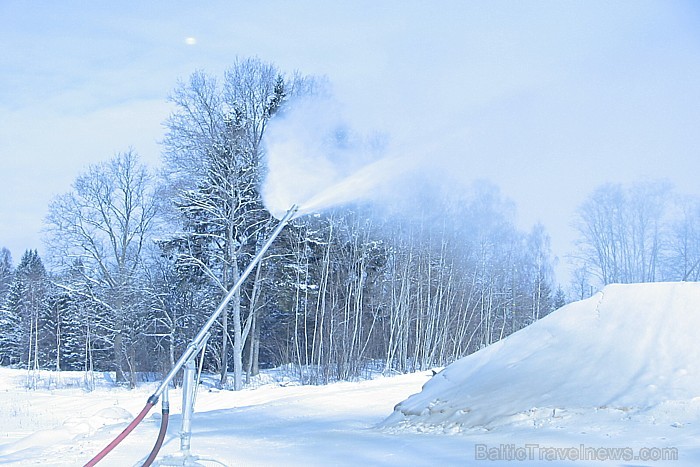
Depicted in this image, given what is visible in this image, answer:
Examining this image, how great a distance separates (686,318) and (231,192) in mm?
17553

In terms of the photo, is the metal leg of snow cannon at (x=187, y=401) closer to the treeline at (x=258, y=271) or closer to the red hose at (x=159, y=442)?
the red hose at (x=159, y=442)

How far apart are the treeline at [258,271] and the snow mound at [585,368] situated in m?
12.6

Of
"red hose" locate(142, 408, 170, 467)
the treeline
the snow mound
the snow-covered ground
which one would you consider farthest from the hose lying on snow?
the treeline

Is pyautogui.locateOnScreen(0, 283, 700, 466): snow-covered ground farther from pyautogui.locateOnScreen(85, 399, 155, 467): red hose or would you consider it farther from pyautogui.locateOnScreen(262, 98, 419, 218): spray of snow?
pyautogui.locateOnScreen(262, 98, 419, 218): spray of snow

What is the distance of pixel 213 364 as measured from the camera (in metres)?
31.7

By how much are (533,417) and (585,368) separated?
1.11m

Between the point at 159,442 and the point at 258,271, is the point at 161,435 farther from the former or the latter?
the point at 258,271

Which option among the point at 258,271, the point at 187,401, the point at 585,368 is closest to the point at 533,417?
the point at 585,368

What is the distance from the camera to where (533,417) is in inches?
287

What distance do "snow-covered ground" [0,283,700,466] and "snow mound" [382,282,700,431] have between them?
0.7 inches

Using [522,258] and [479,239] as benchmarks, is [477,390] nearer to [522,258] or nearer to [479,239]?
[479,239]

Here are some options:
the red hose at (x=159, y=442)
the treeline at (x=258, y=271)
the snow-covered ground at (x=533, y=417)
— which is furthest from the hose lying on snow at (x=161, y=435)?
the treeline at (x=258, y=271)

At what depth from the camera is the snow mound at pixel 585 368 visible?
721 cm

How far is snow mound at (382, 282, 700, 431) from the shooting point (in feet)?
23.6
